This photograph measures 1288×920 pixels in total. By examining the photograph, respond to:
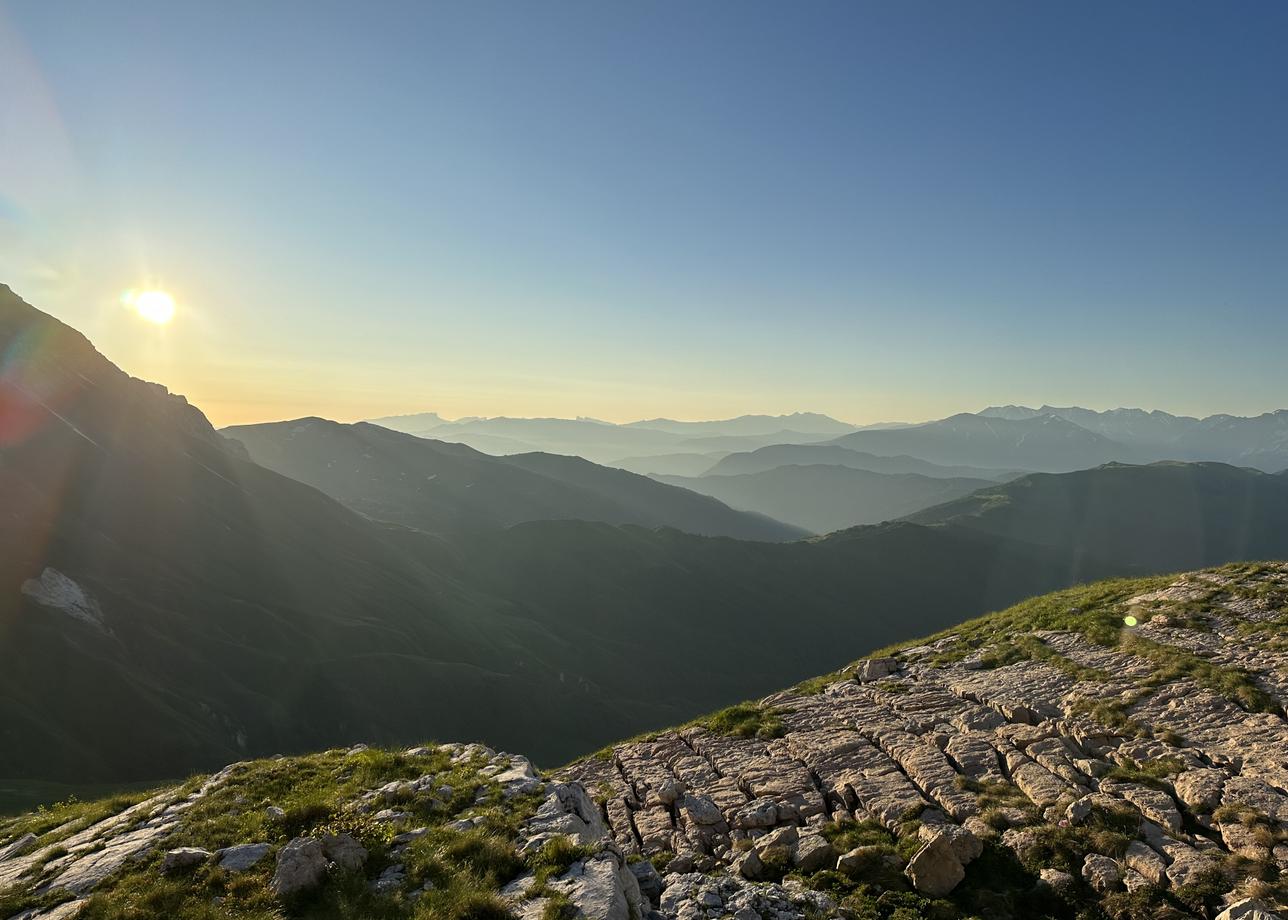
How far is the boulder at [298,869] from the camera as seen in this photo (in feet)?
34.4

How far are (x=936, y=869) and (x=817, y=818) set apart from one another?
3537 mm

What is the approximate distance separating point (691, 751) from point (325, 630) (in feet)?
352

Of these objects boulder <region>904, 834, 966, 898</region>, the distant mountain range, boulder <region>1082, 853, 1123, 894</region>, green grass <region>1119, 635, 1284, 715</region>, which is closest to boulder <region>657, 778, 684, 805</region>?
boulder <region>904, 834, 966, 898</region>

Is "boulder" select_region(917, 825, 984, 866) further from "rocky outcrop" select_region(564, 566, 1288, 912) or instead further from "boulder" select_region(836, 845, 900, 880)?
"boulder" select_region(836, 845, 900, 880)

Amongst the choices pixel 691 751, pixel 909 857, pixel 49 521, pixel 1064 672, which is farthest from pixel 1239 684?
pixel 49 521

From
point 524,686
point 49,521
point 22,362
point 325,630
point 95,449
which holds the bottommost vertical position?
point 524,686

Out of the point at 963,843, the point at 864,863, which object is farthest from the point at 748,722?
the point at 963,843

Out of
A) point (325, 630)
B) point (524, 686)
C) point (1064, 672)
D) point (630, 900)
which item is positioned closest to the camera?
point (630, 900)

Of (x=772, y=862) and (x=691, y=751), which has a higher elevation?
(x=772, y=862)

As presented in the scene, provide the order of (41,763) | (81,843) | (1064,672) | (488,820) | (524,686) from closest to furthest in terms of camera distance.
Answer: (488,820) → (81,843) → (1064,672) → (41,763) → (524,686)

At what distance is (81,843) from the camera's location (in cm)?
1458

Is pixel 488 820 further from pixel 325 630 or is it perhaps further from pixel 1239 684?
pixel 325 630

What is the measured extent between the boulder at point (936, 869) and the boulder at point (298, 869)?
1163cm

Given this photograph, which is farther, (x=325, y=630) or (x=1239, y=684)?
(x=325, y=630)
